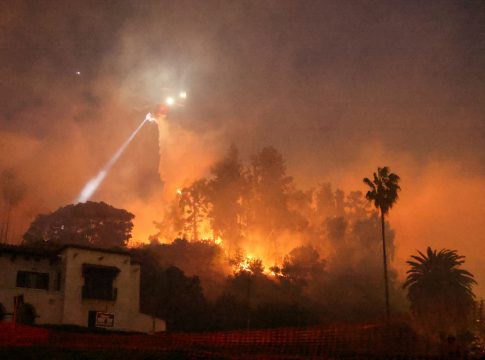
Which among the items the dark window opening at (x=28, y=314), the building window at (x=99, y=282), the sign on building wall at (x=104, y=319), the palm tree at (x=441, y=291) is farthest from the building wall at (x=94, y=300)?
the palm tree at (x=441, y=291)

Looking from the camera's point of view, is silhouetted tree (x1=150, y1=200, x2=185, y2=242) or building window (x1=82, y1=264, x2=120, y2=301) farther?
silhouetted tree (x1=150, y1=200, x2=185, y2=242)

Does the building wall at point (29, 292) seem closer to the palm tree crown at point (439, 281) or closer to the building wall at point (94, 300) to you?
the building wall at point (94, 300)

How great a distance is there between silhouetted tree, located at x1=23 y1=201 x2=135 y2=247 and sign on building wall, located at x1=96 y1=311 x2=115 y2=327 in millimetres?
47088

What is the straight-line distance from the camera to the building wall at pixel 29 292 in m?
41.5

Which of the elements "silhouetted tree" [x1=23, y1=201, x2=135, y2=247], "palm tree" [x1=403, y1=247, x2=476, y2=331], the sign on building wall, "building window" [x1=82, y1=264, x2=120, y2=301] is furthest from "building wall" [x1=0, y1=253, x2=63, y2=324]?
"silhouetted tree" [x1=23, y1=201, x2=135, y2=247]

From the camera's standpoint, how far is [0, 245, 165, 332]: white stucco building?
4297 cm

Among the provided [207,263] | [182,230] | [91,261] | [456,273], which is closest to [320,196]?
[182,230]

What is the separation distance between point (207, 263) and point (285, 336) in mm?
68574

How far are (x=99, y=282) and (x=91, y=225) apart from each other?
49.5 meters

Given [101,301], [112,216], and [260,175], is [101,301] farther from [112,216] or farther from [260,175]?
[260,175]

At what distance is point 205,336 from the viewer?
950 inches

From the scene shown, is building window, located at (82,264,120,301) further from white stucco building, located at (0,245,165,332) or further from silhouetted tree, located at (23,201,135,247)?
silhouetted tree, located at (23,201,135,247)

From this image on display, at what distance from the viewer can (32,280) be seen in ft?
148

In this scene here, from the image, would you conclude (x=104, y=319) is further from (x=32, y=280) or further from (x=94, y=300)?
(x=32, y=280)
